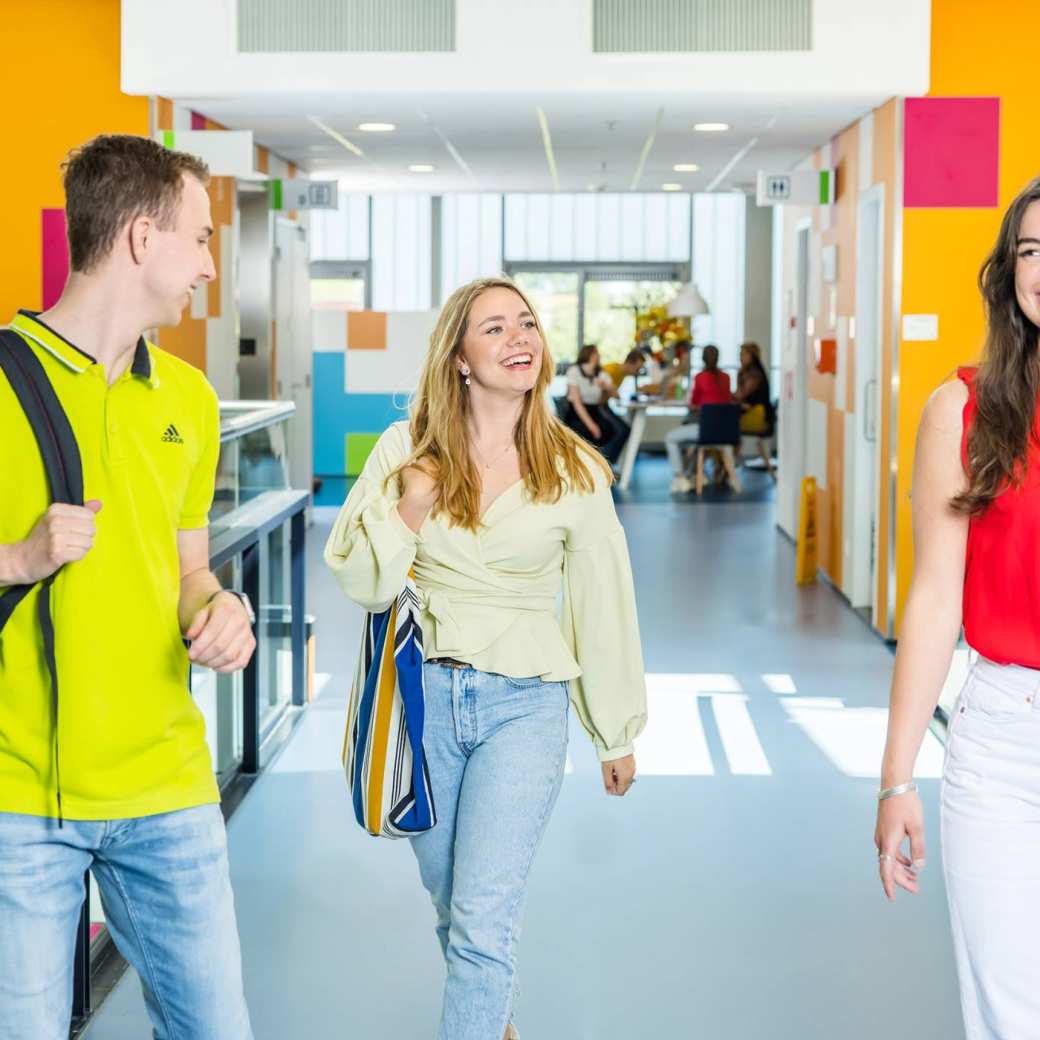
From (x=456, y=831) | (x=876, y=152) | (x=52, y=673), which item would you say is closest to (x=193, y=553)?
(x=52, y=673)

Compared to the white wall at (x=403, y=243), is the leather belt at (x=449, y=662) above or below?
below

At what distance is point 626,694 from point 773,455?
16.0 metres

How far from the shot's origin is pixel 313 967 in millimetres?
→ 3930

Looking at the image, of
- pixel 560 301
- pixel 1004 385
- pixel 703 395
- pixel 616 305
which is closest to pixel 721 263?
pixel 616 305

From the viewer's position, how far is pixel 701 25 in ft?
25.3

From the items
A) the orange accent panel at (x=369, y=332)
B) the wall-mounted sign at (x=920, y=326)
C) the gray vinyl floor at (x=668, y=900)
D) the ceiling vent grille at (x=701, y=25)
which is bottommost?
the gray vinyl floor at (x=668, y=900)

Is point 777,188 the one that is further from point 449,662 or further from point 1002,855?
point 1002,855

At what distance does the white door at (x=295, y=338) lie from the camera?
11.8 meters

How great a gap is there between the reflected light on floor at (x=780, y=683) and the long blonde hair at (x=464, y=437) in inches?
162

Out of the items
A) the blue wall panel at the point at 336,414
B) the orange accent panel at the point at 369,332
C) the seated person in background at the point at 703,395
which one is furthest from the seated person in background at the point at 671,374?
the orange accent panel at the point at 369,332

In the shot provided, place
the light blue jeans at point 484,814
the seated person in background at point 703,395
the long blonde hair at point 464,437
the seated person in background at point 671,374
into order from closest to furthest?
the light blue jeans at point 484,814 < the long blonde hair at point 464,437 < the seated person in background at point 703,395 < the seated person in background at point 671,374

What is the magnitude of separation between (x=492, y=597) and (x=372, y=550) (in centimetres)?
25

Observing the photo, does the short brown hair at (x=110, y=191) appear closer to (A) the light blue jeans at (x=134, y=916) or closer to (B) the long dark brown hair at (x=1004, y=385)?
(A) the light blue jeans at (x=134, y=916)

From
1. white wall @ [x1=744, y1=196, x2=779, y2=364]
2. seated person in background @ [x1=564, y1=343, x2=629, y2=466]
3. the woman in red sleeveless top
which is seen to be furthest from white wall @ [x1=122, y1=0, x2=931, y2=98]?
white wall @ [x1=744, y1=196, x2=779, y2=364]
